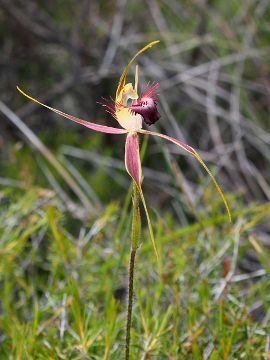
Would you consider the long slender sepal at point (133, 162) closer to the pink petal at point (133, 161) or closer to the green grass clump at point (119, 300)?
the pink petal at point (133, 161)

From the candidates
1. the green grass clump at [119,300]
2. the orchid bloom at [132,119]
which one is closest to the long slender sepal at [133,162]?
the orchid bloom at [132,119]

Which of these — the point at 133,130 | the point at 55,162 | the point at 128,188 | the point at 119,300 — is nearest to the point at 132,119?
the point at 133,130

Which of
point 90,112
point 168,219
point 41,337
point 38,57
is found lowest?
point 41,337

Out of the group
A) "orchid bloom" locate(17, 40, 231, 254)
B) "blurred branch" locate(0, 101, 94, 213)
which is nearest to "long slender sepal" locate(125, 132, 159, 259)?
"orchid bloom" locate(17, 40, 231, 254)

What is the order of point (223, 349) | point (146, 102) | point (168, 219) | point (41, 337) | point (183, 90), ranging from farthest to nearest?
point (183, 90)
point (168, 219)
point (41, 337)
point (223, 349)
point (146, 102)

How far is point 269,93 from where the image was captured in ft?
8.65

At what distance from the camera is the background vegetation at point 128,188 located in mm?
1092

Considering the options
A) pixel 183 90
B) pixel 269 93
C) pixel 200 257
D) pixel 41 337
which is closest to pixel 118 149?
pixel 183 90

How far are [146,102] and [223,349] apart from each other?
16.8 inches

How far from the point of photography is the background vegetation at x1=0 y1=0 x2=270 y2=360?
A: 109cm

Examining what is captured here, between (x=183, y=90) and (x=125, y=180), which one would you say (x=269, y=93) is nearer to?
(x=183, y=90)

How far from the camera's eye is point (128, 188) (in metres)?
2.49

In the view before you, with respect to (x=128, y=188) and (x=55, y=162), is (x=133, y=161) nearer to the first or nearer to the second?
(x=55, y=162)

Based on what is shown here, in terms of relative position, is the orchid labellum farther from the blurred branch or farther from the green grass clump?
the blurred branch
